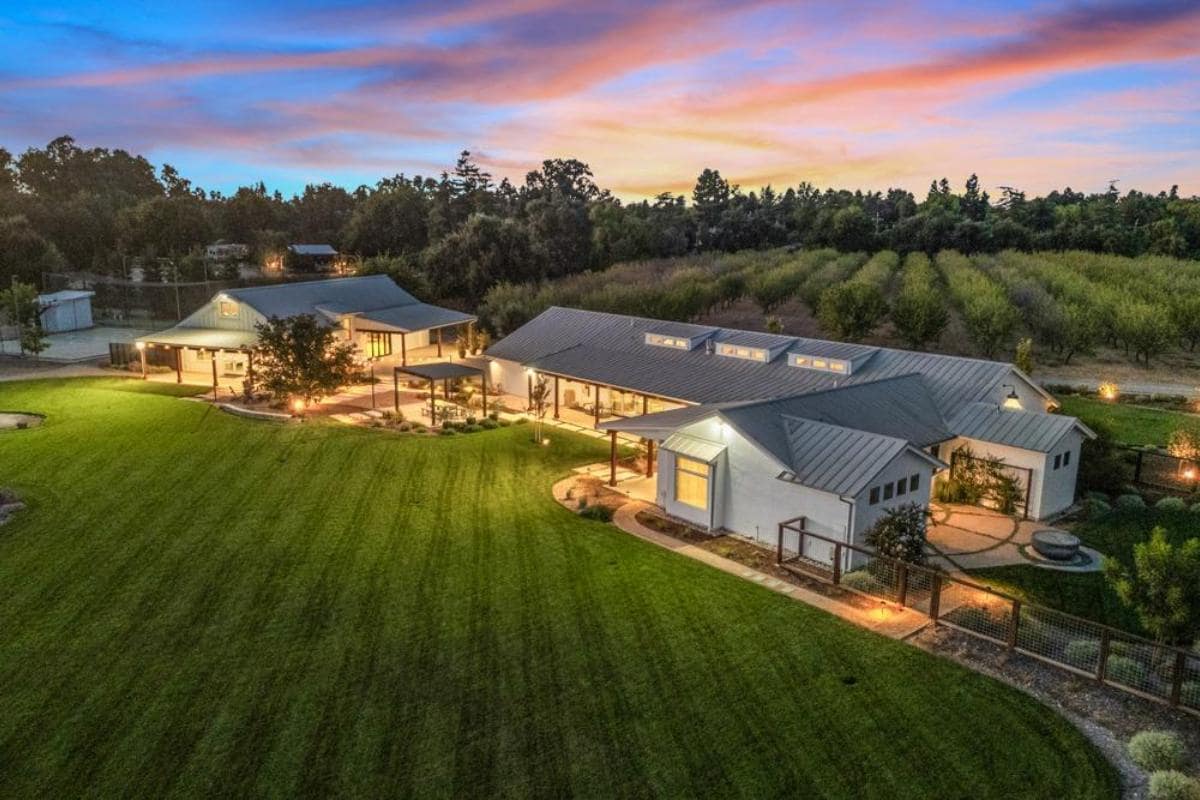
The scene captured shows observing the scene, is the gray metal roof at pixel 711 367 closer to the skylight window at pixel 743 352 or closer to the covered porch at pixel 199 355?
the skylight window at pixel 743 352

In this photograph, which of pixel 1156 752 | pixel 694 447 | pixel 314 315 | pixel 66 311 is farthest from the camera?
pixel 66 311

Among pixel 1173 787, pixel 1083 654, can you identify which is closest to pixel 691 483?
pixel 1083 654

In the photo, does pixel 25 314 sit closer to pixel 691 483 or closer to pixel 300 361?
pixel 300 361

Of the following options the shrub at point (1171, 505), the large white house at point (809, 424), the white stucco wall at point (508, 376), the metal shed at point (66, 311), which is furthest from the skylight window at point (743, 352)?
the metal shed at point (66, 311)

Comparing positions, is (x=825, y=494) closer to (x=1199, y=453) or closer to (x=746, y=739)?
(x=746, y=739)

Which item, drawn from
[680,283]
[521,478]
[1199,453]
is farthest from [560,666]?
[680,283]
